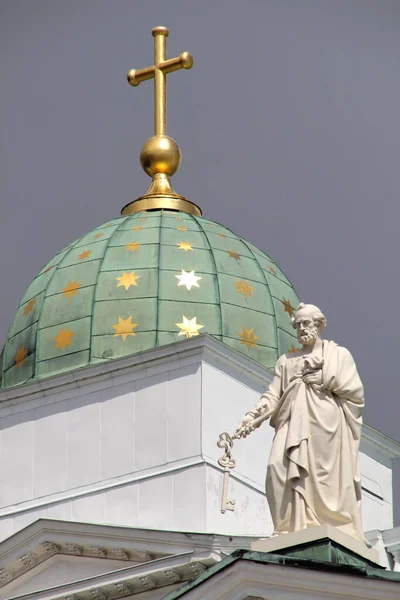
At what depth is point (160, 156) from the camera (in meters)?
42.5

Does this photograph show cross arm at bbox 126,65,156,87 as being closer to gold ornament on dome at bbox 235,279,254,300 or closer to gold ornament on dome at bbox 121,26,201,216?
gold ornament on dome at bbox 121,26,201,216

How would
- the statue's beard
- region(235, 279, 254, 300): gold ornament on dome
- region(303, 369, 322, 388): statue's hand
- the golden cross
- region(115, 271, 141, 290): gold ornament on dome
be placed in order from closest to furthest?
region(303, 369, 322, 388): statue's hand → the statue's beard → region(115, 271, 141, 290): gold ornament on dome → region(235, 279, 254, 300): gold ornament on dome → the golden cross

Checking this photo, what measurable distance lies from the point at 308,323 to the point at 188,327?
1502 cm

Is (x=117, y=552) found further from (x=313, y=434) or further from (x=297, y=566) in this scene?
(x=297, y=566)

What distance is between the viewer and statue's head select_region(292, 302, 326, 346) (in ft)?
75.4

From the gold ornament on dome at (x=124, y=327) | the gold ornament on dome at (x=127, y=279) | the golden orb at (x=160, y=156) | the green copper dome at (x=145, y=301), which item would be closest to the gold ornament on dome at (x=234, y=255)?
the green copper dome at (x=145, y=301)

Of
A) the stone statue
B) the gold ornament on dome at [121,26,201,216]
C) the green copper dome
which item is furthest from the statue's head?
the gold ornament on dome at [121,26,201,216]

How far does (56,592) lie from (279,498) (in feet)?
37.0

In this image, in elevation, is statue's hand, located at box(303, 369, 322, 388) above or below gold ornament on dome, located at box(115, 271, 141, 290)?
below

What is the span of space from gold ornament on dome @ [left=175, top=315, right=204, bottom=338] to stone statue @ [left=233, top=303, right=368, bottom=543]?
1486 cm

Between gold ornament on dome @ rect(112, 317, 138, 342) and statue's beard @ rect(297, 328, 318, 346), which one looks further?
gold ornament on dome @ rect(112, 317, 138, 342)

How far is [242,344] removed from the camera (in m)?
38.2

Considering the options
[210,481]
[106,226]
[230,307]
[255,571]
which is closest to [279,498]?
→ [255,571]

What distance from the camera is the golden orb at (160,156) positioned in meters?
42.5
